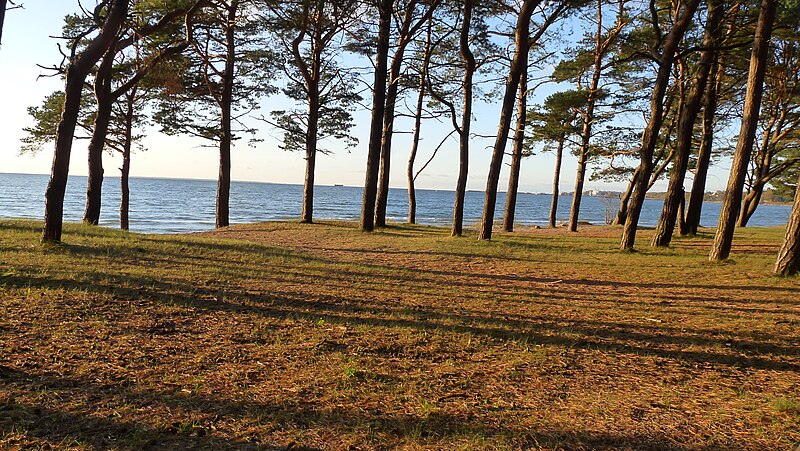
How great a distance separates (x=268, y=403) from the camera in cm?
315

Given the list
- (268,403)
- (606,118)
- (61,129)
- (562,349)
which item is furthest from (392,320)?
(606,118)

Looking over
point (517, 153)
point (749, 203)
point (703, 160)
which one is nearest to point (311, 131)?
point (517, 153)

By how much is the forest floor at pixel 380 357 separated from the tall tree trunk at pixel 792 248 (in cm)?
50

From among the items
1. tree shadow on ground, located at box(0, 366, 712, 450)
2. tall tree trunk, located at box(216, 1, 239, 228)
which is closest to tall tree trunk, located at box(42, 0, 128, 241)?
tree shadow on ground, located at box(0, 366, 712, 450)

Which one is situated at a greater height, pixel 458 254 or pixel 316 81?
pixel 316 81

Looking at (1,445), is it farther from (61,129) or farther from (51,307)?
(61,129)

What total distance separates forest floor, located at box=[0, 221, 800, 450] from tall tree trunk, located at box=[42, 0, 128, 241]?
0.68m

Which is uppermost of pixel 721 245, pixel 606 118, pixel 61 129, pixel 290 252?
pixel 606 118

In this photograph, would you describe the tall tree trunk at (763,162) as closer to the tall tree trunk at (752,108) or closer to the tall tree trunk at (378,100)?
the tall tree trunk at (752,108)

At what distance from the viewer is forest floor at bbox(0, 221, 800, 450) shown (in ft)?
9.33

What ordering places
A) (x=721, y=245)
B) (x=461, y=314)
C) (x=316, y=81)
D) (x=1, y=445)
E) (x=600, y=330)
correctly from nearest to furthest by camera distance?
(x=1, y=445) → (x=600, y=330) → (x=461, y=314) → (x=721, y=245) → (x=316, y=81)

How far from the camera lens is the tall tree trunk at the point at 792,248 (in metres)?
7.59

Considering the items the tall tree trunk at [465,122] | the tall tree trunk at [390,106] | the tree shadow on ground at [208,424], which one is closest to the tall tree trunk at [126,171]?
the tall tree trunk at [390,106]

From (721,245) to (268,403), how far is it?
32.7ft
